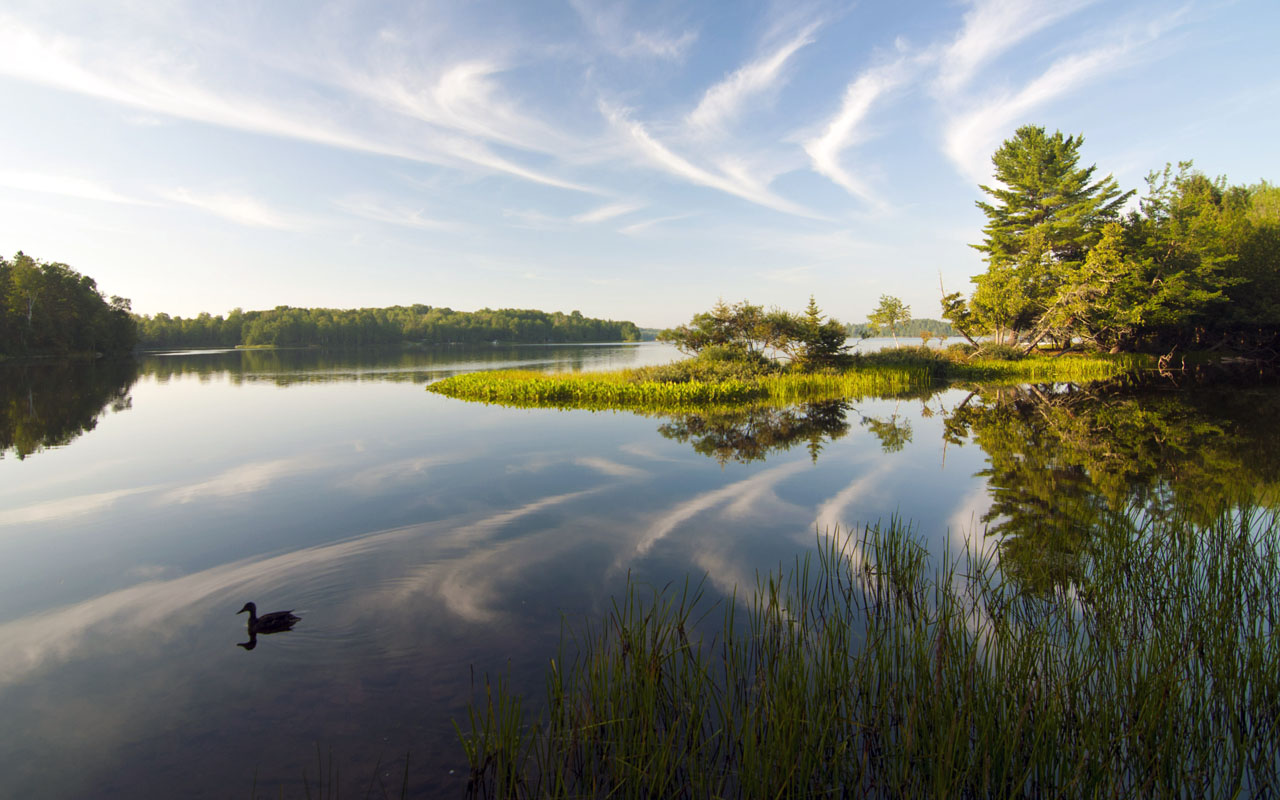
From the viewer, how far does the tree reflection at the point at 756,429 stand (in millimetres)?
14430

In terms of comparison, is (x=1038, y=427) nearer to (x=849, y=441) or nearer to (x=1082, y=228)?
(x=849, y=441)

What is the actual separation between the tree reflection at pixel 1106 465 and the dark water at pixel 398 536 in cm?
9

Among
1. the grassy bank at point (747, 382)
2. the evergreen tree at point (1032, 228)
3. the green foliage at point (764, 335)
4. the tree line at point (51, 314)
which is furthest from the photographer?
the tree line at point (51, 314)

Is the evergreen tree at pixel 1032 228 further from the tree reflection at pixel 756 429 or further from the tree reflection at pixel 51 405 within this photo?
the tree reflection at pixel 51 405

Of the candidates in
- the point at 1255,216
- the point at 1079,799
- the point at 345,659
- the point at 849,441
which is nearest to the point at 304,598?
the point at 345,659

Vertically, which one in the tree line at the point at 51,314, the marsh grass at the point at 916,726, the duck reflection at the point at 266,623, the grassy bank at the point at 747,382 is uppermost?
the tree line at the point at 51,314

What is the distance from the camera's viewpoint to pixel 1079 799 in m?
2.86

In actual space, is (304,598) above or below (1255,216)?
below

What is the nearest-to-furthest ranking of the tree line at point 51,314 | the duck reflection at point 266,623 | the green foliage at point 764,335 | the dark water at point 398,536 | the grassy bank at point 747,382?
1. the dark water at point 398,536
2. the duck reflection at point 266,623
3. the grassy bank at point 747,382
4. the green foliage at point 764,335
5. the tree line at point 51,314

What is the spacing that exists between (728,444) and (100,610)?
1256 centimetres

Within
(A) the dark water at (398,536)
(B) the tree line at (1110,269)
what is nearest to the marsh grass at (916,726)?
(A) the dark water at (398,536)

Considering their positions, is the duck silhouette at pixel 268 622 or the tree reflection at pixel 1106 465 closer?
the duck silhouette at pixel 268 622

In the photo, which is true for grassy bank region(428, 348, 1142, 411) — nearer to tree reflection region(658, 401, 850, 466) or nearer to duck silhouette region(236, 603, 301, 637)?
tree reflection region(658, 401, 850, 466)

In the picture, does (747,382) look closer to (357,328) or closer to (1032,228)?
(1032,228)
